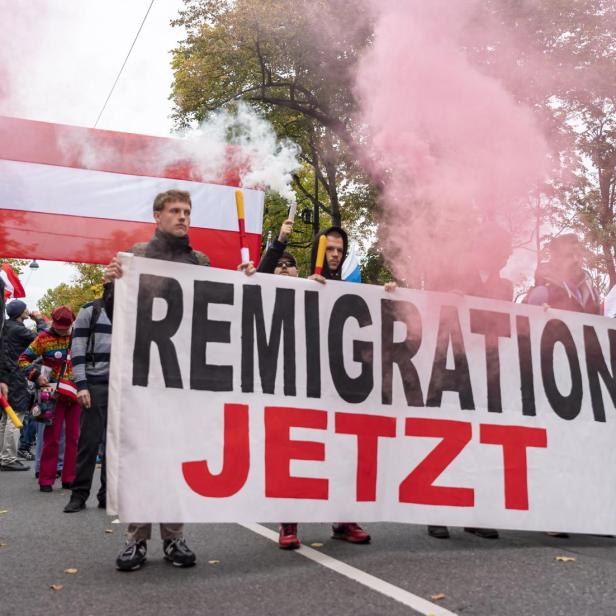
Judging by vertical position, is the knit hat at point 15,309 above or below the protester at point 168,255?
above

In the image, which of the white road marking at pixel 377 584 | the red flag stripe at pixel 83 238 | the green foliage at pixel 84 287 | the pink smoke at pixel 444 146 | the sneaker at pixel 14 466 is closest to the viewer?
the white road marking at pixel 377 584

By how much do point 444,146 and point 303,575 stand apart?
3486 mm

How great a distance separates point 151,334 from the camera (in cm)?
421

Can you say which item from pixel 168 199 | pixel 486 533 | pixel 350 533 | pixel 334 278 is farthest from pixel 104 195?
pixel 486 533

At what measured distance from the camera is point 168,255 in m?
4.48

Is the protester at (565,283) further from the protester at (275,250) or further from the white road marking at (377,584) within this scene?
the white road marking at (377,584)

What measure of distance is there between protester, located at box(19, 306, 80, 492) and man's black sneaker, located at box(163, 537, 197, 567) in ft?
11.6

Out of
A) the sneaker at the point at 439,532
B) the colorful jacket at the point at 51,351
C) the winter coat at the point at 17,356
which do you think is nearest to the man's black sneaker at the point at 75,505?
the colorful jacket at the point at 51,351

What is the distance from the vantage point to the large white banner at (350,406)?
410 centimetres

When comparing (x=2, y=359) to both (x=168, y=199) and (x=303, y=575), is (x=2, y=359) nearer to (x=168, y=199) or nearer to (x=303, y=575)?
(x=168, y=199)

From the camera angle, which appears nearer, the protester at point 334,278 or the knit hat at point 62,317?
the protester at point 334,278

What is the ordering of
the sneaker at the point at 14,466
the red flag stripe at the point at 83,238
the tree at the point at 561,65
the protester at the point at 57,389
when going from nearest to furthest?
1. the tree at the point at 561,65
2. the protester at the point at 57,389
3. the red flag stripe at the point at 83,238
4. the sneaker at the point at 14,466

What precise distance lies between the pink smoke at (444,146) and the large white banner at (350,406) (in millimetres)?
812

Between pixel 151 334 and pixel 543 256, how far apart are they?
347 centimetres
